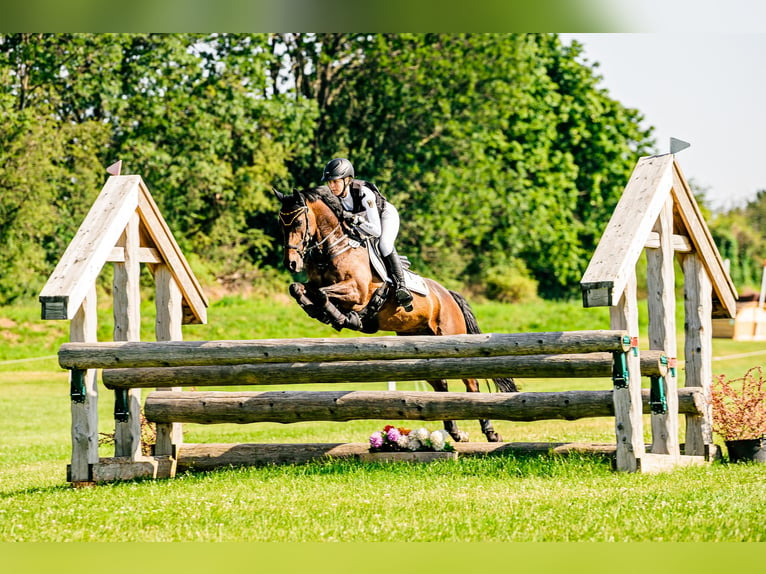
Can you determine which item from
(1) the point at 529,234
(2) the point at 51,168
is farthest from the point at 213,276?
(1) the point at 529,234

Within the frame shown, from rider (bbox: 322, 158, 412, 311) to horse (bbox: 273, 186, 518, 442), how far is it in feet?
0.38

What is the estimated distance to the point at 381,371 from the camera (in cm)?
879

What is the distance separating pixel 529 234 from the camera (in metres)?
31.4

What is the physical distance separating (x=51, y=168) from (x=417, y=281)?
1602cm

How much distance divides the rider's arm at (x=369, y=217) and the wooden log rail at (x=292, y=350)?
4.09ft

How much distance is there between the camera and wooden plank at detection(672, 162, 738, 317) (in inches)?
356

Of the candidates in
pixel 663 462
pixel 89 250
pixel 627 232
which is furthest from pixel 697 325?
pixel 89 250

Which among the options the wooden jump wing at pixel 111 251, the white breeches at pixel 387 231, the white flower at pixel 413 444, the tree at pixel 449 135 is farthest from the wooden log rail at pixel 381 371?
the tree at pixel 449 135

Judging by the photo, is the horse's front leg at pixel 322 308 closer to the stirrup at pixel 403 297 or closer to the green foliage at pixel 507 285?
the stirrup at pixel 403 297

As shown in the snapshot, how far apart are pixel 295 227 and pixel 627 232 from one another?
2.63m

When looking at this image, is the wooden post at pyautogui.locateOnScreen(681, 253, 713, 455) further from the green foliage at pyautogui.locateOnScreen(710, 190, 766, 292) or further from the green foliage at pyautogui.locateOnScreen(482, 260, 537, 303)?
the green foliage at pyautogui.locateOnScreen(710, 190, 766, 292)

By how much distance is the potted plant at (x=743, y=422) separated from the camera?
9086 mm

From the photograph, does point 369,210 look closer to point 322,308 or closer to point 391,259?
point 391,259

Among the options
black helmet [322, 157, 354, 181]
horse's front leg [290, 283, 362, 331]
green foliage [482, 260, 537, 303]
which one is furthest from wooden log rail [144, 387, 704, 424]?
green foliage [482, 260, 537, 303]
